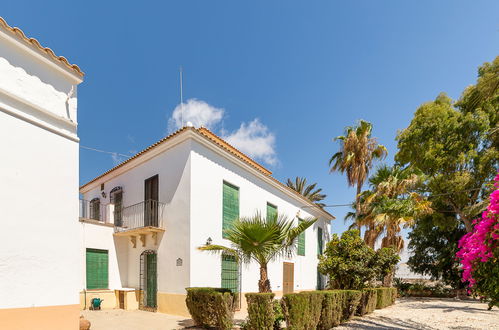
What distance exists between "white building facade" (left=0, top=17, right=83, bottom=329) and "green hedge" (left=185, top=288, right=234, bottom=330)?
125 inches

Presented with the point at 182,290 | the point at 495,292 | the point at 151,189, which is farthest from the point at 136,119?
the point at 495,292

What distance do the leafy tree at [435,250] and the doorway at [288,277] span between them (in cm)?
903

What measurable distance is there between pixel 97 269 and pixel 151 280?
2.05 meters

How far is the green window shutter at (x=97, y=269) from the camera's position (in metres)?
11.9

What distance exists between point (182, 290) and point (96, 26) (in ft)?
30.5

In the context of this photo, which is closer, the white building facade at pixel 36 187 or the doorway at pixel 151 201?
the white building facade at pixel 36 187

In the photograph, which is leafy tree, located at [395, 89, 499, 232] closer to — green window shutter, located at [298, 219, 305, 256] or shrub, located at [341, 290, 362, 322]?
green window shutter, located at [298, 219, 305, 256]

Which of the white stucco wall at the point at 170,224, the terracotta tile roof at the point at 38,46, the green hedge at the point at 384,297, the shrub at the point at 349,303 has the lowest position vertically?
the green hedge at the point at 384,297

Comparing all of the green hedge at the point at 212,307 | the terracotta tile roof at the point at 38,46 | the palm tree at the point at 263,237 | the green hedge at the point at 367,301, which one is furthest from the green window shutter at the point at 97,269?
the green hedge at the point at 367,301

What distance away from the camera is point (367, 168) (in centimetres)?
2162

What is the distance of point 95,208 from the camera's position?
52.6 feet

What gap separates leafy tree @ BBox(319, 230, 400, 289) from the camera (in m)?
11.6

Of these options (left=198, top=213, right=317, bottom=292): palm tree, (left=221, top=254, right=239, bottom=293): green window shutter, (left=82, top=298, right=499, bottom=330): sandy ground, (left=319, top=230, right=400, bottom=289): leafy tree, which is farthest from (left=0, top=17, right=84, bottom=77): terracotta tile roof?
(left=319, top=230, right=400, bottom=289): leafy tree

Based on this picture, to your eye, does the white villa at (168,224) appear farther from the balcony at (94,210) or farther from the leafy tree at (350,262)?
the leafy tree at (350,262)
